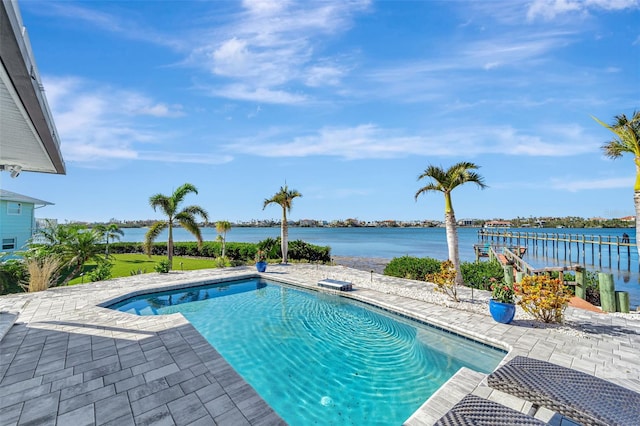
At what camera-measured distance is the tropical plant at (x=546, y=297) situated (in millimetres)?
6695

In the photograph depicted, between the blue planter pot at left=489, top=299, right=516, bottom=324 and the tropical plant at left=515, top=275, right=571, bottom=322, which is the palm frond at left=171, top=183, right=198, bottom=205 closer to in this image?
the blue planter pot at left=489, top=299, right=516, bottom=324

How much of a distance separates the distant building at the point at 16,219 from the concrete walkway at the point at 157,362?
1064cm

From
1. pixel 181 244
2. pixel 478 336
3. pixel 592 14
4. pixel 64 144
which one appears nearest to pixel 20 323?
pixel 64 144

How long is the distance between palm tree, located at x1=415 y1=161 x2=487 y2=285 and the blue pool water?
415cm

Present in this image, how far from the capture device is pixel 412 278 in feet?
42.6

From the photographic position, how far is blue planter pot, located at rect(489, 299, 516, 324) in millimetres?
6820

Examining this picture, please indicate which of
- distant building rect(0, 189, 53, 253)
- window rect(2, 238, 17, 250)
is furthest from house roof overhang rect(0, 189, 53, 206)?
window rect(2, 238, 17, 250)

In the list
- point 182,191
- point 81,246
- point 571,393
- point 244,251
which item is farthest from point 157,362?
point 244,251

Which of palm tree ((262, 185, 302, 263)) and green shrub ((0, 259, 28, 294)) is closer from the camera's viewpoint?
green shrub ((0, 259, 28, 294))

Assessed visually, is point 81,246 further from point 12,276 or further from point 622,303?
point 622,303

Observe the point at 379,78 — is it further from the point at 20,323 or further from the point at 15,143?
the point at 20,323

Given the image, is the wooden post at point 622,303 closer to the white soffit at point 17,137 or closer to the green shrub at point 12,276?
the white soffit at point 17,137

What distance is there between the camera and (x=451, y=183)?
1078 centimetres

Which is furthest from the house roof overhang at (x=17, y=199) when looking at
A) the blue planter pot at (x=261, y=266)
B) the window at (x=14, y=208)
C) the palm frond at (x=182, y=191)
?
the blue planter pot at (x=261, y=266)
